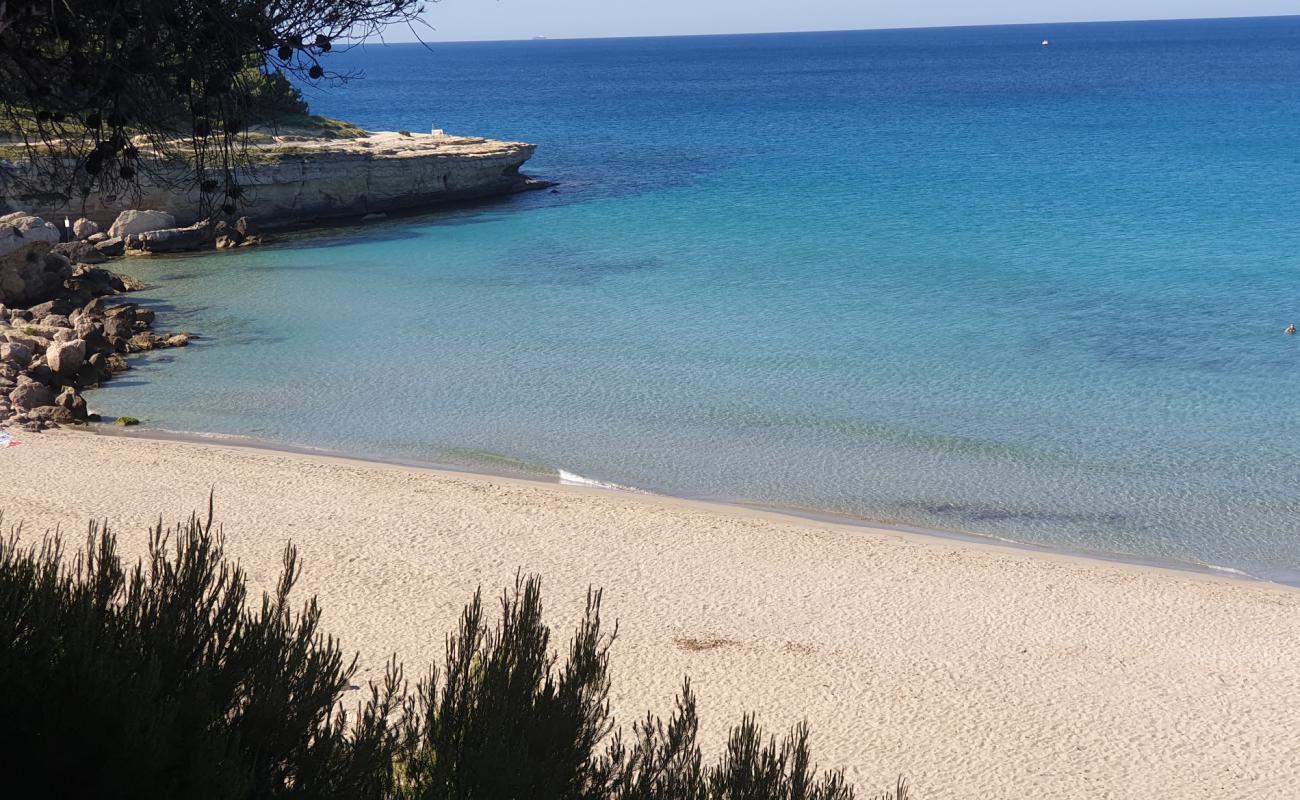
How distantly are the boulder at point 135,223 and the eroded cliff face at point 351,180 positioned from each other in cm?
45

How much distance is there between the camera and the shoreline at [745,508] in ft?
40.1

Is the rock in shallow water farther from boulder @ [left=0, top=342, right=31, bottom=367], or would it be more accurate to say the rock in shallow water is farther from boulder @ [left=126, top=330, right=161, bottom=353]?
boulder @ [left=126, top=330, right=161, bottom=353]

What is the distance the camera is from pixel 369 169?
34.8m

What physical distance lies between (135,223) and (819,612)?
24.3 meters

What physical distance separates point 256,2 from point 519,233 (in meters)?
27.0

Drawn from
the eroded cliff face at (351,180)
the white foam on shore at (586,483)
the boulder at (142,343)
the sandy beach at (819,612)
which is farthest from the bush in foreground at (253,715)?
the eroded cliff face at (351,180)

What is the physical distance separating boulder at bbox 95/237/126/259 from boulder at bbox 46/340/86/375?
11396 millimetres

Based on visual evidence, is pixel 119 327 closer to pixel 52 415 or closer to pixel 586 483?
pixel 52 415

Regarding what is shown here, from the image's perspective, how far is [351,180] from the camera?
34.5m

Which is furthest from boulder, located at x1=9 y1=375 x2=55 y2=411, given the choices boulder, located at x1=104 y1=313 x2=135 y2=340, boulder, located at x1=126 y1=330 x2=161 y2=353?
boulder, located at x1=104 y1=313 x2=135 y2=340

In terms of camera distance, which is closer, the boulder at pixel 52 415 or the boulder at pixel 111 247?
the boulder at pixel 52 415

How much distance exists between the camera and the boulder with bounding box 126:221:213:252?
1147 inches

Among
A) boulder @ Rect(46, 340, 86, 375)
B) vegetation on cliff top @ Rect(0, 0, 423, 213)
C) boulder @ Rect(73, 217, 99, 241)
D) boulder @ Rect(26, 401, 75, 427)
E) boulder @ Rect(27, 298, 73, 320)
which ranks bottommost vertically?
boulder @ Rect(26, 401, 75, 427)

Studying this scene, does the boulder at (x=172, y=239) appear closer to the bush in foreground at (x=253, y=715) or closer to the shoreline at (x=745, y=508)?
the shoreline at (x=745, y=508)
